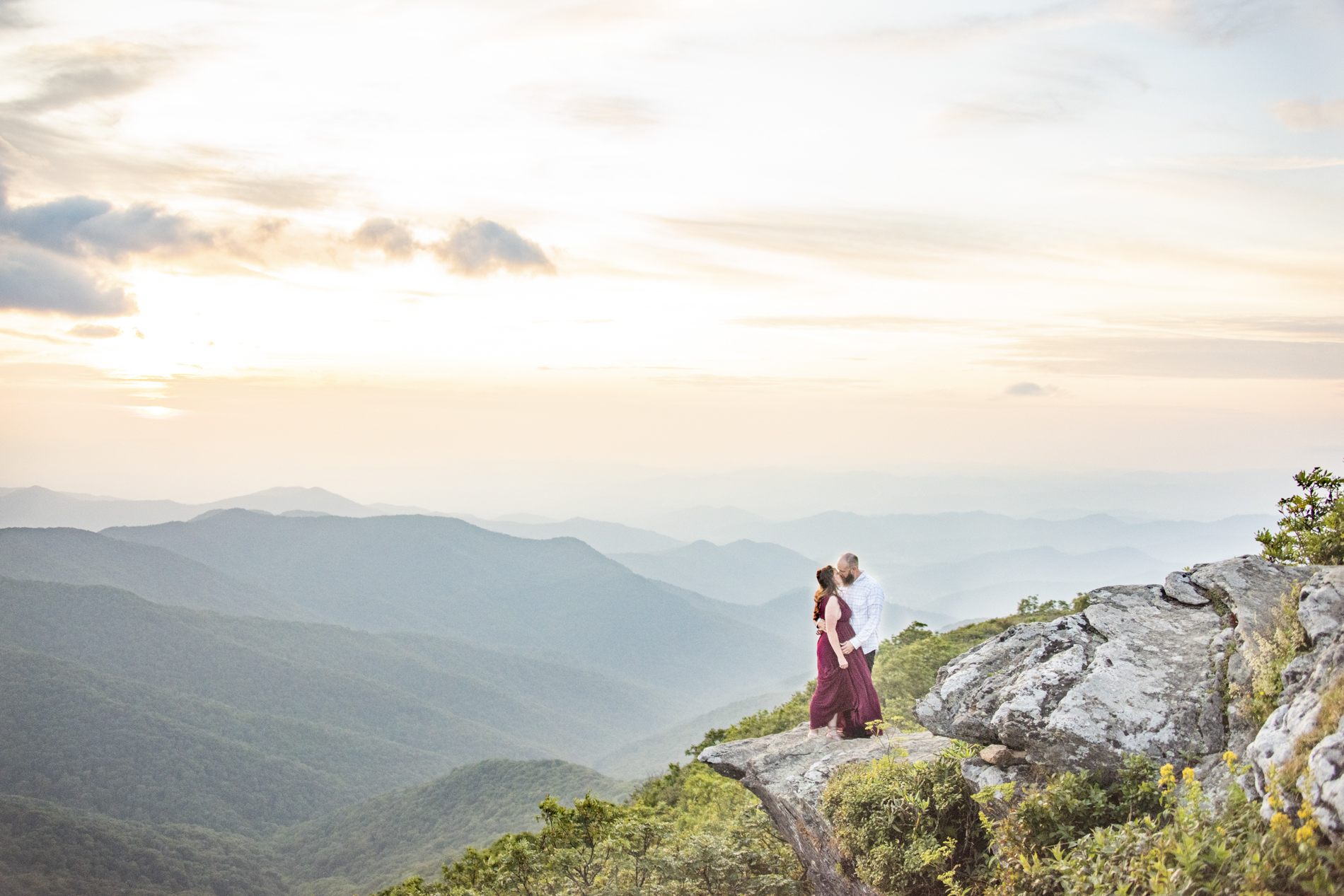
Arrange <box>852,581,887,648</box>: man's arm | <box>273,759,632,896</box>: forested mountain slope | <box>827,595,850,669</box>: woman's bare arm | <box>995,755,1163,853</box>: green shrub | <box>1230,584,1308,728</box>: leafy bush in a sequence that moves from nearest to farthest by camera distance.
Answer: <box>1230,584,1308,728</box>: leafy bush → <box>995,755,1163,853</box>: green shrub → <box>827,595,850,669</box>: woman's bare arm → <box>852,581,887,648</box>: man's arm → <box>273,759,632,896</box>: forested mountain slope

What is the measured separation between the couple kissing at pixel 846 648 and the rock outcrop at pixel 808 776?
1.33 feet

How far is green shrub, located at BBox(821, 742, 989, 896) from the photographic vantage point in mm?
7500

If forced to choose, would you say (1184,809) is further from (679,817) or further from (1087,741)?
(679,817)

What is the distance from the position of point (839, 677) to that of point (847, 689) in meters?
0.19

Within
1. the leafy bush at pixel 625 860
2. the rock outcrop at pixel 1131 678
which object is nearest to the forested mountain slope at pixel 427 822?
the leafy bush at pixel 625 860

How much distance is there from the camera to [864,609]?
10.9 m

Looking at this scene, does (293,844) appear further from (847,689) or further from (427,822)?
(847,689)

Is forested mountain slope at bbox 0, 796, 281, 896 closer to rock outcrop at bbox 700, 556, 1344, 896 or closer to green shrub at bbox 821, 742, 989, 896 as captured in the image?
green shrub at bbox 821, 742, 989, 896

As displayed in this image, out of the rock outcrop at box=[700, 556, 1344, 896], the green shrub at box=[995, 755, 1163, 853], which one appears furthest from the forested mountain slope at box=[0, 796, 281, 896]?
the green shrub at box=[995, 755, 1163, 853]

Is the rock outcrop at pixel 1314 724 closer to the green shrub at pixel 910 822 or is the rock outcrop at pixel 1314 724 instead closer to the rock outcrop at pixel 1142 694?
the rock outcrop at pixel 1142 694

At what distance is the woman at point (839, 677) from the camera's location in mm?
10680

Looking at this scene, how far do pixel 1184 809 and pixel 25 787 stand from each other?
20490cm

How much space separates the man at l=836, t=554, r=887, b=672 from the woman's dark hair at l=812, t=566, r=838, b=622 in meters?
0.19

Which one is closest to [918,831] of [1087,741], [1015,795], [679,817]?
[1015,795]
